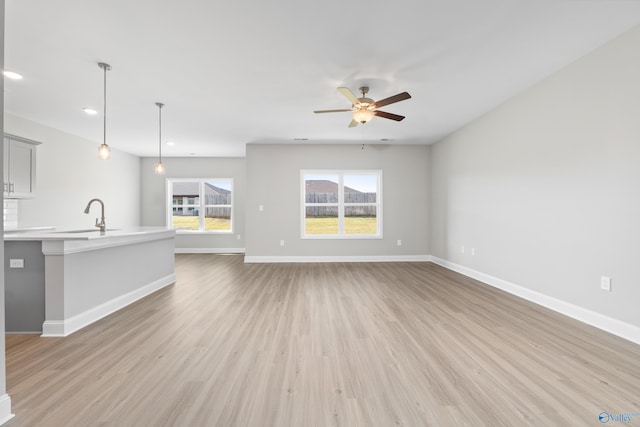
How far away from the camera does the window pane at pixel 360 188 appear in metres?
6.83

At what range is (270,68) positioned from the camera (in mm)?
3160

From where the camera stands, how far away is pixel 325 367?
2.06m

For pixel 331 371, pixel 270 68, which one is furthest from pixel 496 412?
pixel 270 68

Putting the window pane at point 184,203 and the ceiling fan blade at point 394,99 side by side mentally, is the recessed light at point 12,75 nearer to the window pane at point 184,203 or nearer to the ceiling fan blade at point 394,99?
the ceiling fan blade at point 394,99

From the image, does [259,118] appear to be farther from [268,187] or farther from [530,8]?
[530,8]

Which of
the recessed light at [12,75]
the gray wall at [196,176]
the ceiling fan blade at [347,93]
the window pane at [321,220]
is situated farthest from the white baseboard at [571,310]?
the recessed light at [12,75]

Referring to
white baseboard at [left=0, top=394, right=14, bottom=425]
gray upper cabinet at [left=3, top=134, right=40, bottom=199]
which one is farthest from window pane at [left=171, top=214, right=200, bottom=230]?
white baseboard at [left=0, top=394, right=14, bottom=425]

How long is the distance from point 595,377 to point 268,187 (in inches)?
Result: 230

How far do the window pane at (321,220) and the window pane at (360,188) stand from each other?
1.56ft

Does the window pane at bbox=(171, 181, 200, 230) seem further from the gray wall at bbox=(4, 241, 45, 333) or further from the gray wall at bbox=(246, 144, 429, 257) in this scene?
the gray wall at bbox=(4, 241, 45, 333)

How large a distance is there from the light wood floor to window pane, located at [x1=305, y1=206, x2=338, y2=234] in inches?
128

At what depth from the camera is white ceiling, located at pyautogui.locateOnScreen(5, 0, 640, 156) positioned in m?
2.26

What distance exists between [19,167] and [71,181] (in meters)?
1.68

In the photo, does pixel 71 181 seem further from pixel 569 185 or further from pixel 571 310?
pixel 571 310
